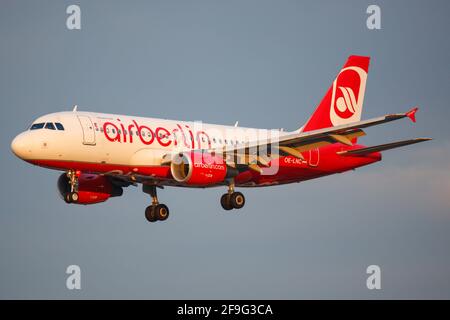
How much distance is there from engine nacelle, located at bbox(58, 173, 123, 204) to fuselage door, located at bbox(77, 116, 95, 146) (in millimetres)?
6157

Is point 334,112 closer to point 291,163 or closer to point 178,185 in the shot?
point 291,163

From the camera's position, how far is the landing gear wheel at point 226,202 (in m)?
63.9

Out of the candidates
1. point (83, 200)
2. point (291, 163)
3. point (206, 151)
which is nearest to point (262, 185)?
point (291, 163)

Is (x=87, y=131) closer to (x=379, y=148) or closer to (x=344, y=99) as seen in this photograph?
(x=379, y=148)

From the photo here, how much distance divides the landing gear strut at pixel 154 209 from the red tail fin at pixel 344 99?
1106 cm

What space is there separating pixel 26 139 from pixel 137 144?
21.4ft

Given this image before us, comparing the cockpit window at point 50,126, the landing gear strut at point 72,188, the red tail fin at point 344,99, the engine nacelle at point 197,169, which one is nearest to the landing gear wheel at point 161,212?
the engine nacelle at point 197,169

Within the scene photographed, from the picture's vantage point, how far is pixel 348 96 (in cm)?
7138

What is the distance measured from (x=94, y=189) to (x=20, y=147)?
8.88 m

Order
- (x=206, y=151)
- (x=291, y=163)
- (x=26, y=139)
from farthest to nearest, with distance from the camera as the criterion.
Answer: (x=291, y=163)
(x=206, y=151)
(x=26, y=139)

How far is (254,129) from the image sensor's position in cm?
6831

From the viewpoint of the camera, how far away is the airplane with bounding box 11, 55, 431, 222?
58500 millimetres

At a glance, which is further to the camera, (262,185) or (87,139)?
(262,185)

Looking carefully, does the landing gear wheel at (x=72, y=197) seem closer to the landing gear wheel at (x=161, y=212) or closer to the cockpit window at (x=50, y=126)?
the cockpit window at (x=50, y=126)
